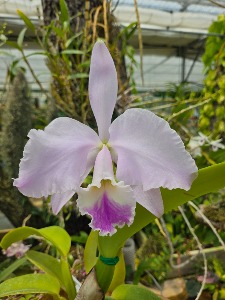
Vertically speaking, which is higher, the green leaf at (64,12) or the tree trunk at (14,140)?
the green leaf at (64,12)

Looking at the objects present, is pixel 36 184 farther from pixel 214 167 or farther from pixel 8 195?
pixel 8 195

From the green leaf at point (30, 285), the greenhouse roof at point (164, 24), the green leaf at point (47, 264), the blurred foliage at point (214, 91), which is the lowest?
the greenhouse roof at point (164, 24)

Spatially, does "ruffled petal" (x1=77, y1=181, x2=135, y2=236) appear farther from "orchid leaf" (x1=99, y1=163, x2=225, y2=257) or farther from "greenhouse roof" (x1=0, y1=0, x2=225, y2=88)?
"greenhouse roof" (x1=0, y1=0, x2=225, y2=88)

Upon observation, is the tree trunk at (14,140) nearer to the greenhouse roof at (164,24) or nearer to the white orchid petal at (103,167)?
the white orchid petal at (103,167)

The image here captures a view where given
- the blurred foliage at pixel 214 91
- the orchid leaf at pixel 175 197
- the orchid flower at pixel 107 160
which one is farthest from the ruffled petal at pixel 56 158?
the blurred foliage at pixel 214 91

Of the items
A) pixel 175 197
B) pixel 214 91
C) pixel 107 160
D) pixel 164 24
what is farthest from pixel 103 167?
pixel 164 24

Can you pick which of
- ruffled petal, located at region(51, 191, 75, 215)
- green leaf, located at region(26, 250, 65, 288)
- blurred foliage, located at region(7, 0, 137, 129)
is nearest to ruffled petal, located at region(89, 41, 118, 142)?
ruffled petal, located at region(51, 191, 75, 215)

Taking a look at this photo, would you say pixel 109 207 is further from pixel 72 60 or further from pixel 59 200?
pixel 72 60
